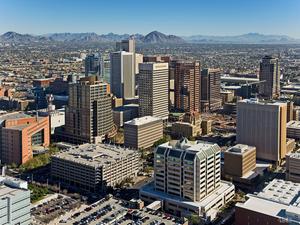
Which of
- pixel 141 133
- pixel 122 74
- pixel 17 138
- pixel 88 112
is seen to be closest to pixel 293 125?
pixel 141 133

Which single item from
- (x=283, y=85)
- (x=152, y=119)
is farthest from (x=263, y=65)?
(x=152, y=119)

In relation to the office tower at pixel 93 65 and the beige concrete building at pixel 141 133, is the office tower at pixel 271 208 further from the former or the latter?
the office tower at pixel 93 65

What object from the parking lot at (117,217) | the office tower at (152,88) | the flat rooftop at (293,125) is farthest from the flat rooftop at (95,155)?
the flat rooftop at (293,125)

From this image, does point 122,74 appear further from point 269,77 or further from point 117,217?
point 117,217

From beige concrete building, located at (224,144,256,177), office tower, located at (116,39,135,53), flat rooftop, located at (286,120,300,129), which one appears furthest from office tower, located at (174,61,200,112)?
beige concrete building, located at (224,144,256,177)

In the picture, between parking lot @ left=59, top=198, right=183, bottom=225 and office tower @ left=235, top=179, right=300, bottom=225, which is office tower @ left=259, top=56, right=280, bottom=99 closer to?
office tower @ left=235, top=179, right=300, bottom=225

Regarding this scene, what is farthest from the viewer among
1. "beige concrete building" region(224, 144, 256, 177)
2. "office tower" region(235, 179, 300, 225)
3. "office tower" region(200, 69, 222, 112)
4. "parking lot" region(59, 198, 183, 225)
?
"office tower" region(200, 69, 222, 112)
